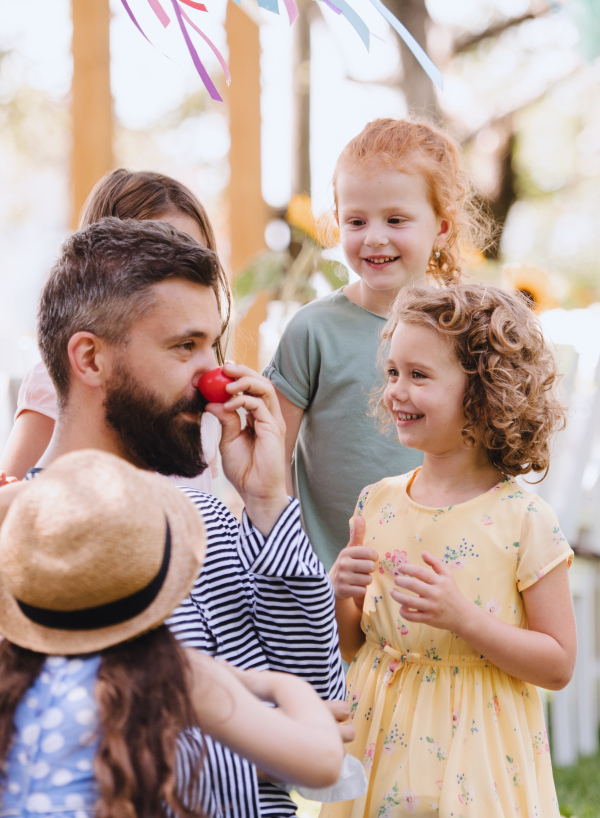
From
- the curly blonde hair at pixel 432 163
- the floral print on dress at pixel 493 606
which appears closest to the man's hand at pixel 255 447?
the floral print on dress at pixel 493 606

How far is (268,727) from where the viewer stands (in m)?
1.08

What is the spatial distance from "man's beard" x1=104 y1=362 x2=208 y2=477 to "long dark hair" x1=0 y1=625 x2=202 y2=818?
475 millimetres

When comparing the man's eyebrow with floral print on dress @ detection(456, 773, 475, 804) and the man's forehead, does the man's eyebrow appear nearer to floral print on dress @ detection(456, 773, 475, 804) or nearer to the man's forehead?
the man's forehead

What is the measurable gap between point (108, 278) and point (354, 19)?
2.41ft

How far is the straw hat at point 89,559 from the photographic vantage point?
1039 millimetres

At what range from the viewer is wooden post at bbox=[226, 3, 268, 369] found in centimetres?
466

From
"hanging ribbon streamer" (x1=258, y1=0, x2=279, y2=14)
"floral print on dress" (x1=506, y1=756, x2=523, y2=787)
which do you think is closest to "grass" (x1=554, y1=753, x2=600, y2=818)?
"floral print on dress" (x1=506, y1=756, x2=523, y2=787)

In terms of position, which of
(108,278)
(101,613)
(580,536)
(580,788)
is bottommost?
(580,788)

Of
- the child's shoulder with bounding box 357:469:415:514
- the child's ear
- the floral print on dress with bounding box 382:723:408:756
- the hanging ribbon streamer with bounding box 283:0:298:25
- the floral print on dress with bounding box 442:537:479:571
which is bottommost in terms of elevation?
the floral print on dress with bounding box 382:723:408:756

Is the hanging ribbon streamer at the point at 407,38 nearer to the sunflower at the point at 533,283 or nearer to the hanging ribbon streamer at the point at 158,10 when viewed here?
the hanging ribbon streamer at the point at 158,10

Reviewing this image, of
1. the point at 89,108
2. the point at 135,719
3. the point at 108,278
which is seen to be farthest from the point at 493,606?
the point at 89,108

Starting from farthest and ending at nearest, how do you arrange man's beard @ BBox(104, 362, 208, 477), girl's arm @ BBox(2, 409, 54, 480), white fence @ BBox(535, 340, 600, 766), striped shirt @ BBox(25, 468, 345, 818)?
white fence @ BBox(535, 340, 600, 766)
girl's arm @ BBox(2, 409, 54, 480)
man's beard @ BBox(104, 362, 208, 477)
striped shirt @ BBox(25, 468, 345, 818)

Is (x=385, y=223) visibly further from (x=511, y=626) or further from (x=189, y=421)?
(x=511, y=626)

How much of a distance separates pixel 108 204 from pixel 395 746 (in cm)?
159
